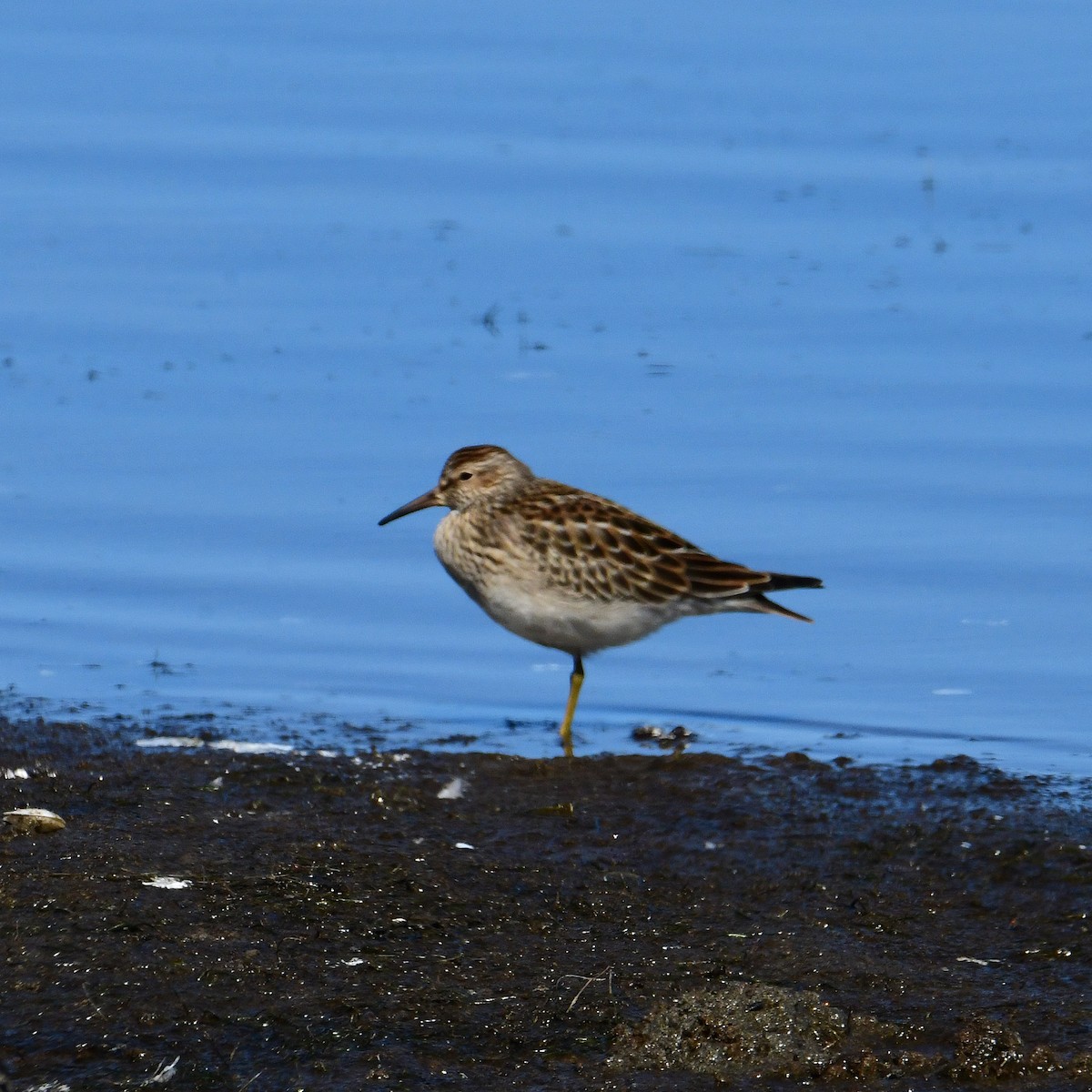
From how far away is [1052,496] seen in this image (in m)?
11.5

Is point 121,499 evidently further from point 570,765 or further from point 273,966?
point 273,966

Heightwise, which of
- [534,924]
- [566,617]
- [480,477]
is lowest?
[534,924]

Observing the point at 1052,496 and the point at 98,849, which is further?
the point at 1052,496

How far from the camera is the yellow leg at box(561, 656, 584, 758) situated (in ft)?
28.2

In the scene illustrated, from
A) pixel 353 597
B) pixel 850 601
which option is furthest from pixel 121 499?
pixel 850 601

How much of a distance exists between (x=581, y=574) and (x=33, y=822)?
2.87 metres

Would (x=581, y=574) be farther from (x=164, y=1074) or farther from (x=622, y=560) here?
(x=164, y=1074)

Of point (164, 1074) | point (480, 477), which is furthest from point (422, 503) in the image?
point (164, 1074)

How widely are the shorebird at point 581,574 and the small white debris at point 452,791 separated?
1.03m

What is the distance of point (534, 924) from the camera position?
20.1 feet

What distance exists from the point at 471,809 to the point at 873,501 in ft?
15.8

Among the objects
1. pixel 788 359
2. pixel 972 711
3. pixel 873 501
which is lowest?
pixel 972 711

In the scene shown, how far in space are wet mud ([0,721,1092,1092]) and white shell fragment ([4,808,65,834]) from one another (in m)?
0.02

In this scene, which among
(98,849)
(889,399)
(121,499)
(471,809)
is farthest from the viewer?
(889,399)
